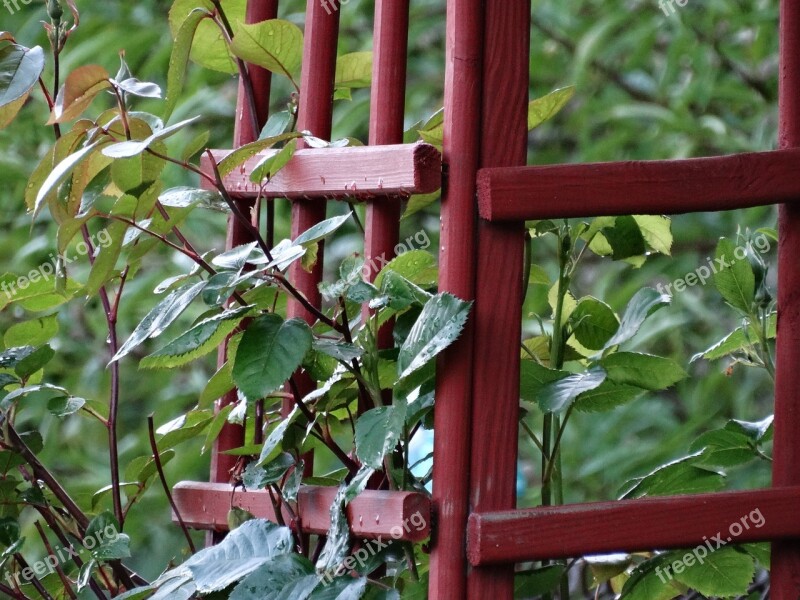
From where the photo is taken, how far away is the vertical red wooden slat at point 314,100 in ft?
2.16

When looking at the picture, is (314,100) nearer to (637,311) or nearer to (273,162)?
(273,162)

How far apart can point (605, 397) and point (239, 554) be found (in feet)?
0.84

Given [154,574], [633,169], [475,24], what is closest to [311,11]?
[475,24]

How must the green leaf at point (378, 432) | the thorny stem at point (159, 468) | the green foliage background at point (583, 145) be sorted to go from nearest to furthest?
1. the green leaf at point (378, 432)
2. the thorny stem at point (159, 468)
3. the green foliage background at point (583, 145)

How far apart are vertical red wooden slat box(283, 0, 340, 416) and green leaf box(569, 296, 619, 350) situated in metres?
0.17

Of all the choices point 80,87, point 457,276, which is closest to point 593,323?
point 457,276

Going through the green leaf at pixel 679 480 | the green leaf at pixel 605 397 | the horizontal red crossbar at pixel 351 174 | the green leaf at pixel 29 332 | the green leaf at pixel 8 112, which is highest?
the green leaf at pixel 8 112

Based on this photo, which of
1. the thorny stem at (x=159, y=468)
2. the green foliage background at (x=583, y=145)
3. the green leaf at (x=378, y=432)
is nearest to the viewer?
the green leaf at (x=378, y=432)

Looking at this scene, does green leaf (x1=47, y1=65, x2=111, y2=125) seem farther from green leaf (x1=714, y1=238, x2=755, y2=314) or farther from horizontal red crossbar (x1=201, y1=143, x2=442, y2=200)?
green leaf (x1=714, y1=238, x2=755, y2=314)

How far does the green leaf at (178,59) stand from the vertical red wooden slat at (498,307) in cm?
18

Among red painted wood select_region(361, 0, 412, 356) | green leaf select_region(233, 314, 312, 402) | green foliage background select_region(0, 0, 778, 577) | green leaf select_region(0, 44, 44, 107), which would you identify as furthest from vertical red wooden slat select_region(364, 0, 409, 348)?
green foliage background select_region(0, 0, 778, 577)

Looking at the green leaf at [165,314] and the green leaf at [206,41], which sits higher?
the green leaf at [206,41]

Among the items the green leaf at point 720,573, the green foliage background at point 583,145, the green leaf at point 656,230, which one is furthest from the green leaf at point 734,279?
the green foliage background at point 583,145

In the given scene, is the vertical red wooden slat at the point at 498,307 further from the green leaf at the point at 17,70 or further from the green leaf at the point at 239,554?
the green leaf at the point at 17,70
